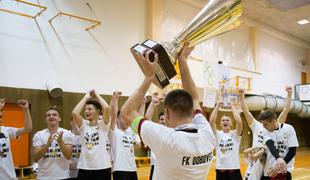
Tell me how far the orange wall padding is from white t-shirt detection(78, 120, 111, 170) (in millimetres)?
4812

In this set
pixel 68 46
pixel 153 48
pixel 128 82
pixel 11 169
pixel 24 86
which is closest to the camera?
pixel 153 48

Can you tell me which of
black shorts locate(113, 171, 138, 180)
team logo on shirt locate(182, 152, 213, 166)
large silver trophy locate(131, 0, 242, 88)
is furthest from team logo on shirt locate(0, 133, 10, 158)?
team logo on shirt locate(182, 152, 213, 166)

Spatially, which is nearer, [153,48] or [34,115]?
[153,48]

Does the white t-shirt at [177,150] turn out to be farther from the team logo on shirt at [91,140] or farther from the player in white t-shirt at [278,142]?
the team logo on shirt at [91,140]

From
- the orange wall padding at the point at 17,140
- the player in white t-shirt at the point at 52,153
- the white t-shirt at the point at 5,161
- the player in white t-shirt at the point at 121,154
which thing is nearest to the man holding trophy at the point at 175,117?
the player in white t-shirt at the point at 52,153

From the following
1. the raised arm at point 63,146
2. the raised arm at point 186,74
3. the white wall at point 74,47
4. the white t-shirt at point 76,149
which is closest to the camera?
the raised arm at point 186,74

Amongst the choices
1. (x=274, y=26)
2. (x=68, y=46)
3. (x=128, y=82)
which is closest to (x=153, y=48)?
(x=68, y=46)

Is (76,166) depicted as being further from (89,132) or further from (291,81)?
(291,81)

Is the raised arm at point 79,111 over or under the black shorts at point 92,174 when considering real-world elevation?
over

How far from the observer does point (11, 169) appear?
13.0 ft

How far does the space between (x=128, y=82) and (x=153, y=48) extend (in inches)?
373

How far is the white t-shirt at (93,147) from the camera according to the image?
4227 mm

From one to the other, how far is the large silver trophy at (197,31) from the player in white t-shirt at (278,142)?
2267mm

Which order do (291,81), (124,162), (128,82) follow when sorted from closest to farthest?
(124,162), (128,82), (291,81)
